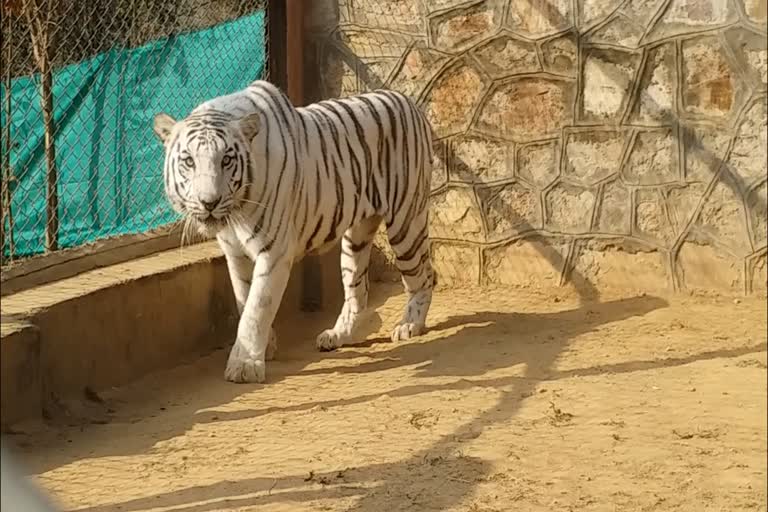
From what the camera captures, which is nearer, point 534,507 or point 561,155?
point 534,507

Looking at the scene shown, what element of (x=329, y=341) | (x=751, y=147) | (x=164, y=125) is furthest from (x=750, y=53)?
(x=164, y=125)

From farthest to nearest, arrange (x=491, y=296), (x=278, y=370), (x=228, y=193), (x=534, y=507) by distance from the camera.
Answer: (x=491, y=296), (x=278, y=370), (x=228, y=193), (x=534, y=507)

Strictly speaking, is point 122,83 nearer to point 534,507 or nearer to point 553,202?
point 553,202

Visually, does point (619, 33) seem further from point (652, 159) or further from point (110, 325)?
point (110, 325)

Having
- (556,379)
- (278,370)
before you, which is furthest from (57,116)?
(556,379)

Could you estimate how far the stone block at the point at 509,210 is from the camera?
5.73m

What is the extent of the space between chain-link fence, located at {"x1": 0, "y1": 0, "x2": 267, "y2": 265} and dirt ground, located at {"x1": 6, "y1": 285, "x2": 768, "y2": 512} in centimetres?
Result: 80

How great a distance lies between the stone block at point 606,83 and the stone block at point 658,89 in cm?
7

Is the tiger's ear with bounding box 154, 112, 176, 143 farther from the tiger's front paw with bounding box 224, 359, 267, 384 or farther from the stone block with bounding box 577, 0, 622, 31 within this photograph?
the stone block with bounding box 577, 0, 622, 31

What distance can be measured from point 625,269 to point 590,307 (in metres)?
0.27

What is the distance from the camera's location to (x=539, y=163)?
566cm

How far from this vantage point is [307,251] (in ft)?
15.7

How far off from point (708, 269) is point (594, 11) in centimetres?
136

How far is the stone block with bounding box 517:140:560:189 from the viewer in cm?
562
